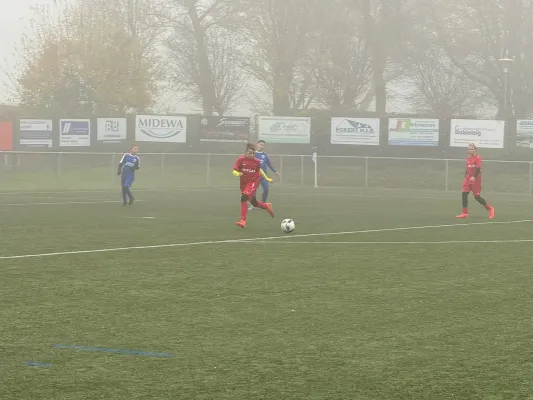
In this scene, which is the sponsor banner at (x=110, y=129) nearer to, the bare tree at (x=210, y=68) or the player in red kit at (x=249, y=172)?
the bare tree at (x=210, y=68)

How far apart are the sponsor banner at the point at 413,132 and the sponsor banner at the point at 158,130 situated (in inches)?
401

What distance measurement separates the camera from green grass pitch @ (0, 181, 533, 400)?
23.8ft

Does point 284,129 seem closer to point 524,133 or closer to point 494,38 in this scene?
point 524,133

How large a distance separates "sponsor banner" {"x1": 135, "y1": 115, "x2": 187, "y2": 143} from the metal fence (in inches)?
38.9

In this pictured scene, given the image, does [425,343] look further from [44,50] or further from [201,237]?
[44,50]

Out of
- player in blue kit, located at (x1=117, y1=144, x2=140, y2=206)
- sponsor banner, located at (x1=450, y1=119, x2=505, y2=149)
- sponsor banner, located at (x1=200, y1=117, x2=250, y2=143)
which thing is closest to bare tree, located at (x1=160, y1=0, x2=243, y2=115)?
sponsor banner, located at (x1=200, y1=117, x2=250, y2=143)

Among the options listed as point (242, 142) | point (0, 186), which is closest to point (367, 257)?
point (0, 186)

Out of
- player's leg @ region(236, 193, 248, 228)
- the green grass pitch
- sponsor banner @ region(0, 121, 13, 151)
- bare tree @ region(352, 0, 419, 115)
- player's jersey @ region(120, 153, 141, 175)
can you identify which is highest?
bare tree @ region(352, 0, 419, 115)

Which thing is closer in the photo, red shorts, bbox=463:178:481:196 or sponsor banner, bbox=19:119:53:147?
red shorts, bbox=463:178:481:196

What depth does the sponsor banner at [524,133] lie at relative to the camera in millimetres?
44500

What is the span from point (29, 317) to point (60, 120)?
39648 mm

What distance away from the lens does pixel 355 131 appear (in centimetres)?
4700

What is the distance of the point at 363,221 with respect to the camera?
22.6 m

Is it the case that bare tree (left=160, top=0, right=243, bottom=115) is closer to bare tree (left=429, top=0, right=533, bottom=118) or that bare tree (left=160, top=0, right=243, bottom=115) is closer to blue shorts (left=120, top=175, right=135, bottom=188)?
bare tree (left=429, top=0, right=533, bottom=118)
